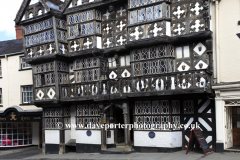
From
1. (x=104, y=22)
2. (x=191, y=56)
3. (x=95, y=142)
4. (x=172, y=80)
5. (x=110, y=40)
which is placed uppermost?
(x=104, y=22)

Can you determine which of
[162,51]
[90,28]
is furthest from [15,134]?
[162,51]

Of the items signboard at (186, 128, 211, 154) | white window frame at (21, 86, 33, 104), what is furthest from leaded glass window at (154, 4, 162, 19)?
white window frame at (21, 86, 33, 104)

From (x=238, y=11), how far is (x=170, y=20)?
3.21m

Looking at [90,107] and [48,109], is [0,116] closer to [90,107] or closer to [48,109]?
[48,109]

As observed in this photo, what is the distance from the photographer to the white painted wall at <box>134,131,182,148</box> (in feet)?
50.8

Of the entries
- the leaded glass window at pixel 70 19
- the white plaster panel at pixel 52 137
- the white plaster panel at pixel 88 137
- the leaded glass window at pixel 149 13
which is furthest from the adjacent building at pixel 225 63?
the white plaster panel at pixel 52 137

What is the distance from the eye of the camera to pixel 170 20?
15.7 metres

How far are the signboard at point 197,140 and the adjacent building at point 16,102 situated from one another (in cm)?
1118

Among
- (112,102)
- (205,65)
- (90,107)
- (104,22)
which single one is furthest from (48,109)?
(205,65)

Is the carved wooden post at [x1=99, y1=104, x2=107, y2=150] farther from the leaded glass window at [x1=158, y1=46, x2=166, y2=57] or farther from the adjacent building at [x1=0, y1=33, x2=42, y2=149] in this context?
the adjacent building at [x1=0, y1=33, x2=42, y2=149]

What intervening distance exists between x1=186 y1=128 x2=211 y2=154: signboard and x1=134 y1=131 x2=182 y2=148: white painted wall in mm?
864

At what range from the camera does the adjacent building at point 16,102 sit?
22.3 meters

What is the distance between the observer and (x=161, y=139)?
1572 cm

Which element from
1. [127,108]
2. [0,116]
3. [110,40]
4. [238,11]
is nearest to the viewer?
[238,11]
